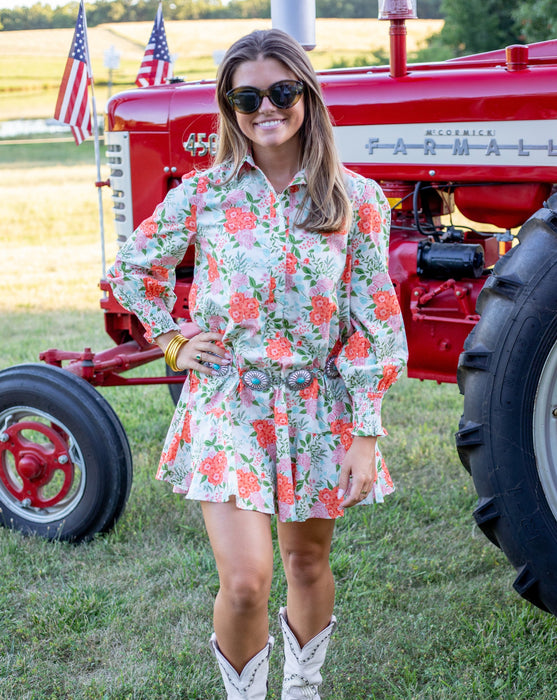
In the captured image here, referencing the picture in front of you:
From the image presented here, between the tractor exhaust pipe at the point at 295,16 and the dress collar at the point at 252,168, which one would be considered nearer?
the dress collar at the point at 252,168

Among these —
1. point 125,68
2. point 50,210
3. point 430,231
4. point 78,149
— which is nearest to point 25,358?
point 430,231

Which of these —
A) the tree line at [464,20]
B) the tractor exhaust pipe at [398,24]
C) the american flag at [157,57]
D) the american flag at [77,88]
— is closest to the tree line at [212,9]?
the tree line at [464,20]

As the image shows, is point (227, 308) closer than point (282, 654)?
Yes

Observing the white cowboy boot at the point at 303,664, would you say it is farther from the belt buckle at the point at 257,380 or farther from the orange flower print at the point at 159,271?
the orange flower print at the point at 159,271

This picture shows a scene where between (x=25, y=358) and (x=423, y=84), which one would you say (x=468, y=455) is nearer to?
(x=423, y=84)

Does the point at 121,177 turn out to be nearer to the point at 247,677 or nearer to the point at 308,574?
the point at 308,574

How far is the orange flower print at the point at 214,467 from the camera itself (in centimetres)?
201

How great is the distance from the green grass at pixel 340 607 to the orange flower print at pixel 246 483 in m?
0.77

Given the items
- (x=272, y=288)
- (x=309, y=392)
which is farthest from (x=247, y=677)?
(x=272, y=288)

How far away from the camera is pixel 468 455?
2471mm

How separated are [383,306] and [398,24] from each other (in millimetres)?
1328

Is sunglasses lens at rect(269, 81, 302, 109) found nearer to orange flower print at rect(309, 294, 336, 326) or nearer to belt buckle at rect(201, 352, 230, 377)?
orange flower print at rect(309, 294, 336, 326)

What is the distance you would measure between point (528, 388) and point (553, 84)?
996 millimetres

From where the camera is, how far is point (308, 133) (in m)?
2.10
